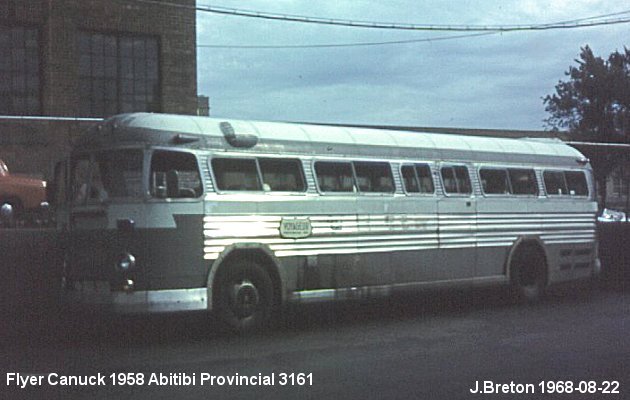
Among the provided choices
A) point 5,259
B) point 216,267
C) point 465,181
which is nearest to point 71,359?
point 216,267

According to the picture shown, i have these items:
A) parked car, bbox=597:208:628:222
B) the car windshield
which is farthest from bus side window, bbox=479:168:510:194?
parked car, bbox=597:208:628:222

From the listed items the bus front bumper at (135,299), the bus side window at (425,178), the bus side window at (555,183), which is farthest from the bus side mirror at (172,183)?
the bus side window at (555,183)

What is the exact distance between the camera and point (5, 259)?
11.2m

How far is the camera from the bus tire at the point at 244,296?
9.36m

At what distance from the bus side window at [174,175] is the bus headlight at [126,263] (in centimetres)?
79

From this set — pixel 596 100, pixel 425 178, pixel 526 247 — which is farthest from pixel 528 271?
pixel 596 100

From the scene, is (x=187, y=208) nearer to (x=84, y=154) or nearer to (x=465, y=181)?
(x=84, y=154)

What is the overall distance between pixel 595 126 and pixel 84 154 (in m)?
30.6

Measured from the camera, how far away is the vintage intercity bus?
8875mm

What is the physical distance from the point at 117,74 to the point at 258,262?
10891 millimetres

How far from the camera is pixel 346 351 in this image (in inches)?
333

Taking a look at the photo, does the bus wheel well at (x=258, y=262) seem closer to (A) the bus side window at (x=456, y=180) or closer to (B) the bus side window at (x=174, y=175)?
(B) the bus side window at (x=174, y=175)

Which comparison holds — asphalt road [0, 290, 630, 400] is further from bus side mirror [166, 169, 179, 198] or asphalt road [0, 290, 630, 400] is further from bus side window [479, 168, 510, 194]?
bus side window [479, 168, 510, 194]

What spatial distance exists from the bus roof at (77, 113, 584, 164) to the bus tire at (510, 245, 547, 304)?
5.62ft
